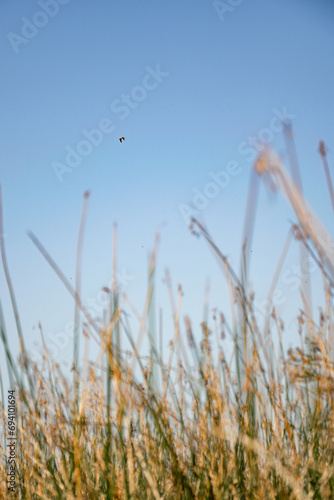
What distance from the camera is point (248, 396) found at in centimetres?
189

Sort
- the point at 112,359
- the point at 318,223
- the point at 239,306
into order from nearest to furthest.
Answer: the point at 318,223, the point at 112,359, the point at 239,306

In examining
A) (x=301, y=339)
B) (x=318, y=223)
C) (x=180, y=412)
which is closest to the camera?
(x=318, y=223)

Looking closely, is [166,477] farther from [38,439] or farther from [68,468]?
[38,439]

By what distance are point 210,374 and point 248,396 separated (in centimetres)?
17

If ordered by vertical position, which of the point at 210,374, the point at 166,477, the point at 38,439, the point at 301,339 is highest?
the point at 301,339

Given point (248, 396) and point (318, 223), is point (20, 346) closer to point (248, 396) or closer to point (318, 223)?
point (248, 396)

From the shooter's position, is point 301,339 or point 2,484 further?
point 301,339

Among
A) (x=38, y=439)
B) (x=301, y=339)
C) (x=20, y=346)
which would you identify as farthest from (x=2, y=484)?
(x=301, y=339)

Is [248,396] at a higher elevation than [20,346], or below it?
below

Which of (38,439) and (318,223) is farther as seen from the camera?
(38,439)

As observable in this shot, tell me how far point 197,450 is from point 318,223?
1.41m

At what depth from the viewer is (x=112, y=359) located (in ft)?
5.59

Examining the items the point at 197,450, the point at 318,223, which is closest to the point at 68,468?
the point at 197,450

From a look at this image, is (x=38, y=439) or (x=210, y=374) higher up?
(x=210, y=374)
